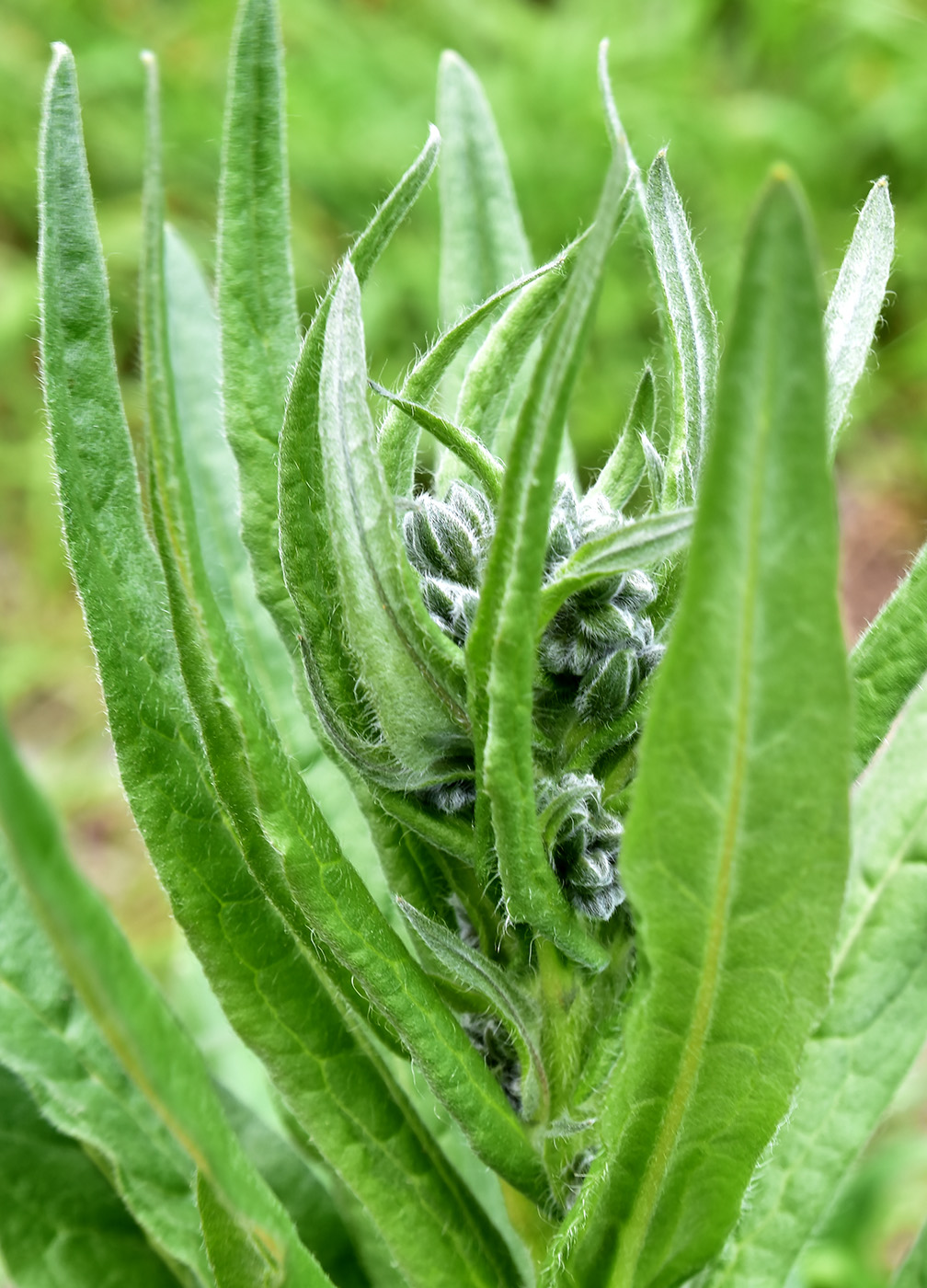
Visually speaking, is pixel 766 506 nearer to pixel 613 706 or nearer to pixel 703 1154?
pixel 613 706

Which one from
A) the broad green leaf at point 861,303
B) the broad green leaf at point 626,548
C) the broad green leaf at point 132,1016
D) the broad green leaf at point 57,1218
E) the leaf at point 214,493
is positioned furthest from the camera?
the leaf at point 214,493

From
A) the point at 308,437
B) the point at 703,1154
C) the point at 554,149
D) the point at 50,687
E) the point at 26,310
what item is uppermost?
the point at 26,310

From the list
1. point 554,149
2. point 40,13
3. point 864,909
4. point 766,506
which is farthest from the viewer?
point 40,13

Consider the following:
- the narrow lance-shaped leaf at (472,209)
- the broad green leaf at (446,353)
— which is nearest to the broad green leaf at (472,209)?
the narrow lance-shaped leaf at (472,209)

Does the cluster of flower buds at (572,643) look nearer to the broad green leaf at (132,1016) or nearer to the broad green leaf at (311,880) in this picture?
the broad green leaf at (311,880)

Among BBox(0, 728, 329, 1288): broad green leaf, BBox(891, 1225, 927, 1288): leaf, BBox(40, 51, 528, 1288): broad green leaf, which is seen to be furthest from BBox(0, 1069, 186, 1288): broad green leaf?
BBox(891, 1225, 927, 1288): leaf

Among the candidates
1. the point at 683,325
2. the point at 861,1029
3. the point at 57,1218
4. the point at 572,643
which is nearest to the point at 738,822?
the point at 572,643

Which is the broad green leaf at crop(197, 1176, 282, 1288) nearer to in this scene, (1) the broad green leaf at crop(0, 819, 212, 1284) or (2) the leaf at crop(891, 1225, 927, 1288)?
(1) the broad green leaf at crop(0, 819, 212, 1284)

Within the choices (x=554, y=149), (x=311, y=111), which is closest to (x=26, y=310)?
(x=311, y=111)
